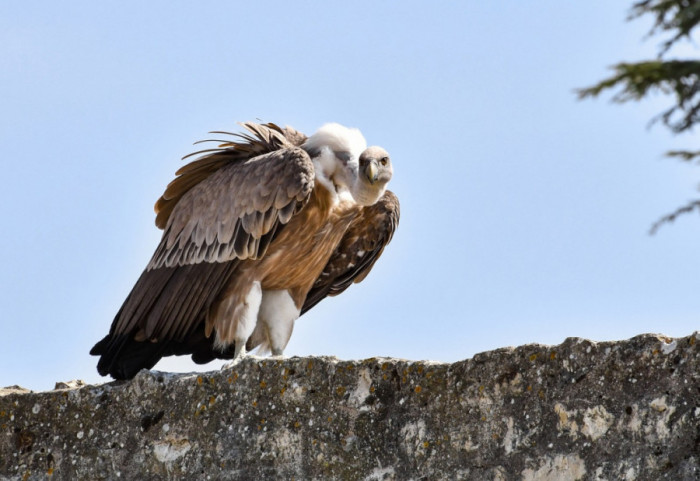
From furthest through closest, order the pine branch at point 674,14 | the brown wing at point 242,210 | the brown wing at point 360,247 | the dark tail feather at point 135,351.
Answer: the brown wing at point 360,247, the brown wing at point 242,210, the dark tail feather at point 135,351, the pine branch at point 674,14

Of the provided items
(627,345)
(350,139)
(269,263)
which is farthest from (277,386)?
(350,139)

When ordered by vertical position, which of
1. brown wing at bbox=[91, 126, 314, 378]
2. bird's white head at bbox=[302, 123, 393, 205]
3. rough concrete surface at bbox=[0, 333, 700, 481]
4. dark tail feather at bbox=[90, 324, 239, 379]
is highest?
bird's white head at bbox=[302, 123, 393, 205]

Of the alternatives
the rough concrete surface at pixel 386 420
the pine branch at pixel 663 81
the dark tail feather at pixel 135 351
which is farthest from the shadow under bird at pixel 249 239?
the pine branch at pixel 663 81

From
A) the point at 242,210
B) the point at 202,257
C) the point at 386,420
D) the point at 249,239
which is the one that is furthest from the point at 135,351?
the point at 386,420

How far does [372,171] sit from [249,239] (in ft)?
2.75

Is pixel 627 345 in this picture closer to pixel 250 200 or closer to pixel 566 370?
pixel 566 370

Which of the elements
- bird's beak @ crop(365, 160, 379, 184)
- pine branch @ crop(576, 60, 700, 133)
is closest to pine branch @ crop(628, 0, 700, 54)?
pine branch @ crop(576, 60, 700, 133)

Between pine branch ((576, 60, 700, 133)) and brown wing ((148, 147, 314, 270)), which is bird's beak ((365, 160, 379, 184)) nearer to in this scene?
brown wing ((148, 147, 314, 270))

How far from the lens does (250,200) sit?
273 inches

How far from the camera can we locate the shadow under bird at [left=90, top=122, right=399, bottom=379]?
678cm

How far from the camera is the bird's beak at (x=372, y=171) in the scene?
6938 millimetres

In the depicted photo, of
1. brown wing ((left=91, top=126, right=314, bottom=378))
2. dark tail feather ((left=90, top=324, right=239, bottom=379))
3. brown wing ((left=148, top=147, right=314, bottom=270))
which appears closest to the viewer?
dark tail feather ((left=90, top=324, right=239, bottom=379))

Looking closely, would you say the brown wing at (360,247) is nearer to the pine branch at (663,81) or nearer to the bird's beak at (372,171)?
the bird's beak at (372,171)

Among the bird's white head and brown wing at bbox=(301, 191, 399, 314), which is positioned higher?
the bird's white head
